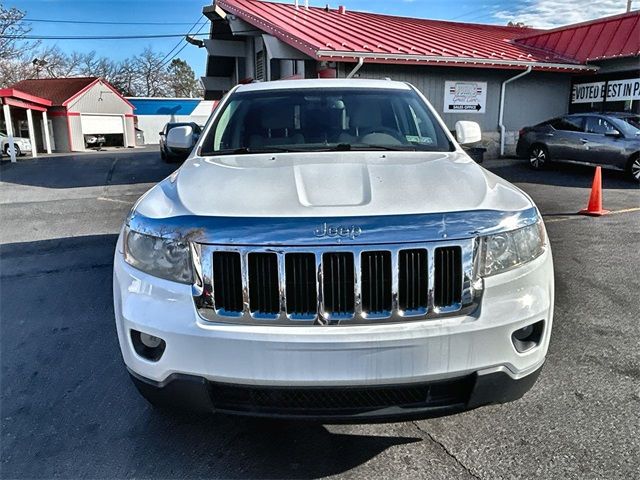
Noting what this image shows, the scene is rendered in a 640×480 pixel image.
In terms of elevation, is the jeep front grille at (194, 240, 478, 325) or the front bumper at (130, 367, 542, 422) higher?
the jeep front grille at (194, 240, 478, 325)

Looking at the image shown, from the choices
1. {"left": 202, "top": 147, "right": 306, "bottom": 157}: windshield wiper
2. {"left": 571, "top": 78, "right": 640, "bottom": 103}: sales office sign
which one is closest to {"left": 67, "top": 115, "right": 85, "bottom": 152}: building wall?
{"left": 571, "top": 78, "right": 640, "bottom": 103}: sales office sign

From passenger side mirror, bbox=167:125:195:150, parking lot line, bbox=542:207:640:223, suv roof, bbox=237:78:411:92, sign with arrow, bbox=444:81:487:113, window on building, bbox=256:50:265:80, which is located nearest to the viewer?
passenger side mirror, bbox=167:125:195:150

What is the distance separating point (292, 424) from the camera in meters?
2.75

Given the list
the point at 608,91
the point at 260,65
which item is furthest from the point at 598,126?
the point at 260,65

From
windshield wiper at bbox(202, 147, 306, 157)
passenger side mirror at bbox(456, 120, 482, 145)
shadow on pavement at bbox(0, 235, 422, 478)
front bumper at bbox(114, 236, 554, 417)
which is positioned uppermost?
passenger side mirror at bbox(456, 120, 482, 145)

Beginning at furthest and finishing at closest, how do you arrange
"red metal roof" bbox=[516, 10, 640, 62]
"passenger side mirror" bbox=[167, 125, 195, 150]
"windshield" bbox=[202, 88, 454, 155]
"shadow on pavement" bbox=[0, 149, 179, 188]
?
"red metal roof" bbox=[516, 10, 640, 62] → "shadow on pavement" bbox=[0, 149, 179, 188] → "passenger side mirror" bbox=[167, 125, 195, 150] → "windshield" bbox=[202, 88, 454, 155]

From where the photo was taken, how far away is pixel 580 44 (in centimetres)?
1702

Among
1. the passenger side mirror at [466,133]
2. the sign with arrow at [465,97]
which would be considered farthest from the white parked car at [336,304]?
the sign with arrow at [465,97]

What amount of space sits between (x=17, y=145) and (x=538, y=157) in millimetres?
26492

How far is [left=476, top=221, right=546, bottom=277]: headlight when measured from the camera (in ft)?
6.94

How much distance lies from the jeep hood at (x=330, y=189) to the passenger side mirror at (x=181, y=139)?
0.94 metres

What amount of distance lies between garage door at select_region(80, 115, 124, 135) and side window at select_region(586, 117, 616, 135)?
3379 cm

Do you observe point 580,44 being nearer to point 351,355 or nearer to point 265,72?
point 265,72

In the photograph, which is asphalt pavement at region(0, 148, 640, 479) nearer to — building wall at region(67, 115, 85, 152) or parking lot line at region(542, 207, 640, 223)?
parking lot line at region(542, 207, 640, 223)
